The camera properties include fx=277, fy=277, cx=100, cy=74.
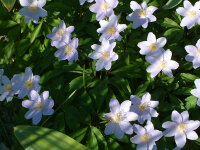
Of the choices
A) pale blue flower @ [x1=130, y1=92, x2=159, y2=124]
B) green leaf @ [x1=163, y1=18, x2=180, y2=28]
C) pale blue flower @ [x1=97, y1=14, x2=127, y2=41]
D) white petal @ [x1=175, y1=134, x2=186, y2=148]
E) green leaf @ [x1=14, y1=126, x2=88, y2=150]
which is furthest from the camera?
green leaf @ [x1=163, y1=18, x2=180, y2=28]

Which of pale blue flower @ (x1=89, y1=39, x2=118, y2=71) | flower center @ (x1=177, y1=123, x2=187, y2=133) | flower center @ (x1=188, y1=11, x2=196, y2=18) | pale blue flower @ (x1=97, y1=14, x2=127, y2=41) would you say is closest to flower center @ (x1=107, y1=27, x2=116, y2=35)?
pale blue flower @ (x1=97, y1=14, x2=127, y2=41)

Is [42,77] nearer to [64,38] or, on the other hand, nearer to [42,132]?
[64,38]

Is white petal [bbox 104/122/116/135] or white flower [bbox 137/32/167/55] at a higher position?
white flower [bbox 137/32/167/55]

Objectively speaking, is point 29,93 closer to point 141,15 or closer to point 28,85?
point 28,85

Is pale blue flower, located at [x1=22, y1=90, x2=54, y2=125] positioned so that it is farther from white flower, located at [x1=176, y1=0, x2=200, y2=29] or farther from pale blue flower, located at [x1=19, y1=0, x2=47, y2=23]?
white flower, located at [x1=176, y1=0, x2=200, y2=29]

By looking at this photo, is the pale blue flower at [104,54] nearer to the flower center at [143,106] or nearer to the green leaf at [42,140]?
the flower center at [143,106]

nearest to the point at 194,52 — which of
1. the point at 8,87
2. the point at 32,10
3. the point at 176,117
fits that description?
the point at 176,117

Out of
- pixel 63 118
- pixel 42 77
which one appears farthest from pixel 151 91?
pixel 42 77
